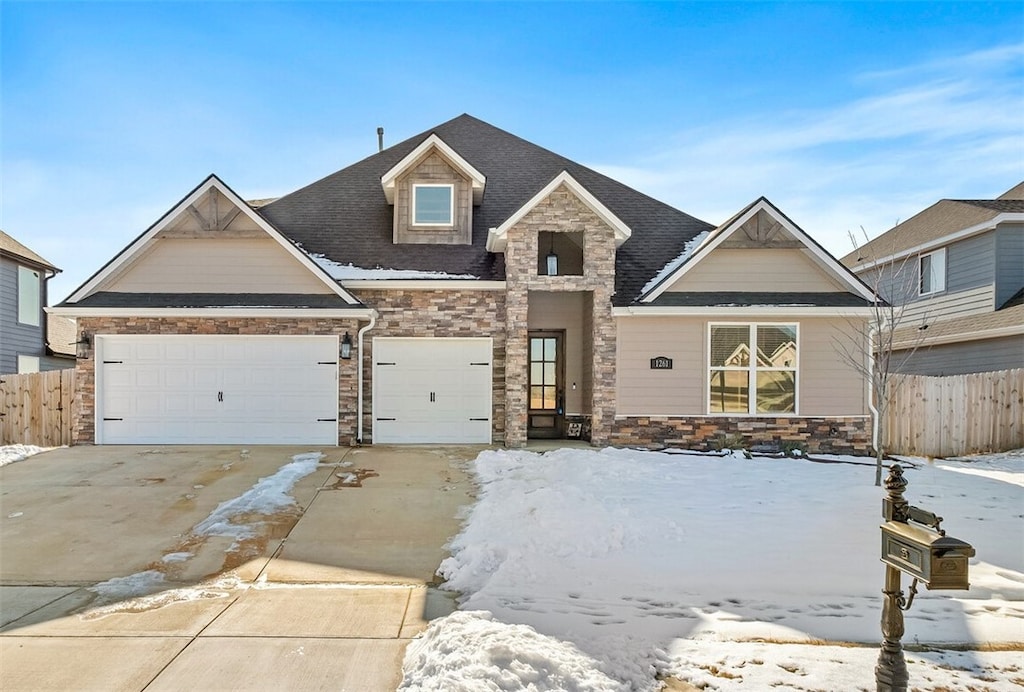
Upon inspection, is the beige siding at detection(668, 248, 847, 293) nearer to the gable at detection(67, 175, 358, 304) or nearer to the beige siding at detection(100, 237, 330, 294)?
the gable at detection(67, 175, 358, 304)

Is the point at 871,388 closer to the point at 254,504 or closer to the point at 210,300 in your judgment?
the point at 254,504

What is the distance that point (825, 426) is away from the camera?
37.3 ft

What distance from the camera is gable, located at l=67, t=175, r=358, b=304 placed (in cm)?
1137

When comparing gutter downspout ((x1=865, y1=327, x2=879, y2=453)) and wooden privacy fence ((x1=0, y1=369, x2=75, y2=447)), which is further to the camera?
wooden privacy fence ((x1=0, y1=369, x2=75, y2=447))

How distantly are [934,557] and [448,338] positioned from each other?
31.6 ft

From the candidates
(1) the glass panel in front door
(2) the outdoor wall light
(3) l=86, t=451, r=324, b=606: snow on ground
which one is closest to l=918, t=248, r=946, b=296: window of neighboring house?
(1) the glass panel in front door

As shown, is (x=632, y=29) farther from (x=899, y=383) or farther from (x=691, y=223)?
(x=899, y=383)

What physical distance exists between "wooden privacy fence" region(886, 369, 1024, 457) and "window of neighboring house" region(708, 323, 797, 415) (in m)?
2.86

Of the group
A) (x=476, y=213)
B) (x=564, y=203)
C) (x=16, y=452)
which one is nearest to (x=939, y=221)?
(x=564, y=203)

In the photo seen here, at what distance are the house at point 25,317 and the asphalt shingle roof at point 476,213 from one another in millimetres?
9027

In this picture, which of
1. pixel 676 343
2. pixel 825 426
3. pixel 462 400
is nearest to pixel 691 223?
pixel 676 343

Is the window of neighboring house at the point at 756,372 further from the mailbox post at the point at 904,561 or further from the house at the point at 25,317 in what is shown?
the house at the point at 25,317

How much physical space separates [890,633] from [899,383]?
34.5 ft

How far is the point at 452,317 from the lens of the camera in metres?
11.8
